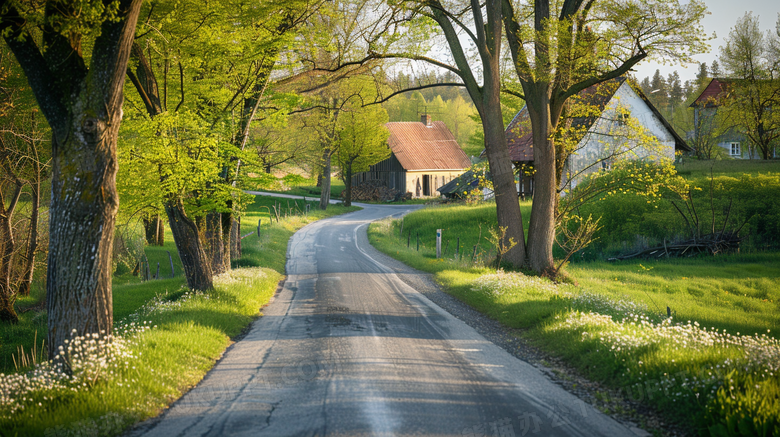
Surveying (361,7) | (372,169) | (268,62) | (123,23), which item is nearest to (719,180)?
(361,7)

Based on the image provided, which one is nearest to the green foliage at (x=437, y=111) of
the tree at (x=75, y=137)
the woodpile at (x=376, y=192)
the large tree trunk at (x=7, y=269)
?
the woodpile at (x=376, y=192)

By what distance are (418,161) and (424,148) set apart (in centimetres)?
336

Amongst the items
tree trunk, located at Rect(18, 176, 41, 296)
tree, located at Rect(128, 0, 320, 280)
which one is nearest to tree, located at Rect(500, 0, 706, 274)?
tree, located at Rect(128, 0, 320, 280)

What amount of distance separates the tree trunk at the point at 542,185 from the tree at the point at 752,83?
102ft

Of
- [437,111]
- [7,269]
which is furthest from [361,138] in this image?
[437,111]

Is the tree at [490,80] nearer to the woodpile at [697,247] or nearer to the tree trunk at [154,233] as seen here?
the woodpile at [697,247]

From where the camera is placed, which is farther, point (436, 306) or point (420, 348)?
point (436, 306)

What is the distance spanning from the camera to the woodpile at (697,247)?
22625 millimetres

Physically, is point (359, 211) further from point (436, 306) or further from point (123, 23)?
point (123, 23)

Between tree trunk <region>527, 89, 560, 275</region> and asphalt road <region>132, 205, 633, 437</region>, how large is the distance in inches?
227

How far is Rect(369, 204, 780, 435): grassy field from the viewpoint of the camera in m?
4.95

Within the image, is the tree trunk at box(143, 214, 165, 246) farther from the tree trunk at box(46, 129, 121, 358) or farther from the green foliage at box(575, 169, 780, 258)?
the tree trunk at box(46, 129, 121, 358)

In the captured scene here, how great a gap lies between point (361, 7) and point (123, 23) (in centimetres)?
890

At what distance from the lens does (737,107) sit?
3875 centimetres
